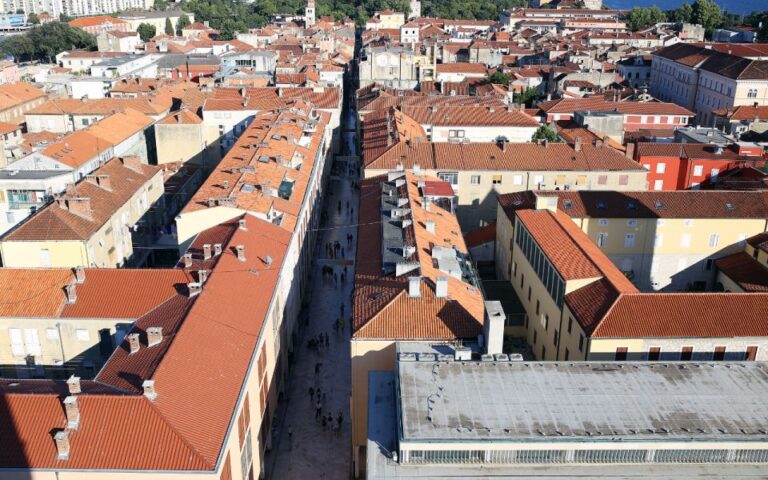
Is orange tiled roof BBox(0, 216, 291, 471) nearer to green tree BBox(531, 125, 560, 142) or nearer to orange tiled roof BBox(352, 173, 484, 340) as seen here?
orange tiled roof BBox(352, 173, 484, 340)

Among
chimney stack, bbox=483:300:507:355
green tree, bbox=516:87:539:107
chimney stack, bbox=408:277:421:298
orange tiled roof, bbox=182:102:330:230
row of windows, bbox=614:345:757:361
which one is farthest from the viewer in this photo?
green tree, bbox=516:87:539:107

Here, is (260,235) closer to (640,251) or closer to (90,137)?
(640,251)

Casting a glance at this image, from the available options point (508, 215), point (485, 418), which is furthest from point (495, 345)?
point (508, 215)

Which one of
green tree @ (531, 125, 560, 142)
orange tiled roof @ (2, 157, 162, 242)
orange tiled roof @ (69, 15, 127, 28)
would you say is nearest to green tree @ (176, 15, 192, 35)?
orange tiled roof @ (69, 15, 127, 28)

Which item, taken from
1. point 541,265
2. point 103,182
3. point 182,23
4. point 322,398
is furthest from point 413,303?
point 182,23

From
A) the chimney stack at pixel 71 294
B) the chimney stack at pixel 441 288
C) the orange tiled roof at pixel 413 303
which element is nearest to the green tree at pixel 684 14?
the orange tiled roof at pixel 413 303

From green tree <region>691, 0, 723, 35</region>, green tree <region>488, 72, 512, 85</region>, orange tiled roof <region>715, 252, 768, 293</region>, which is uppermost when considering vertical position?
green tree <region>691, 0, 723, 35</region>

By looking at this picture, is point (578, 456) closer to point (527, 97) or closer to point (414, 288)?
point (414, 288)
